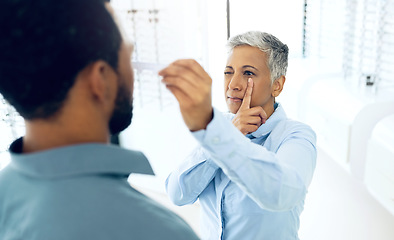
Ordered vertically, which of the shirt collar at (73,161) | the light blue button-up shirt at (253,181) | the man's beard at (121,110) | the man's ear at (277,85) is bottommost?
the light blue button-up shirt at (253,181)

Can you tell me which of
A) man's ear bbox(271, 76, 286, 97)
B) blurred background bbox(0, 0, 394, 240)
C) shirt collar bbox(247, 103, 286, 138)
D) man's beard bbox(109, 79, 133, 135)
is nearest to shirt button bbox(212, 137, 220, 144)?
man's beard bbox(109, 79, 133, 135)

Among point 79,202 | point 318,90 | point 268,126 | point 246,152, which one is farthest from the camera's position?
point 318,90

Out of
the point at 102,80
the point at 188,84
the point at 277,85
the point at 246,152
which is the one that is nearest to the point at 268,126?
the point at 277,85

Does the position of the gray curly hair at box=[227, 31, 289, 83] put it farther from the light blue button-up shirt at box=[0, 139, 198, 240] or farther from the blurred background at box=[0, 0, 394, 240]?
the light blue button-up shirt at box=[0, 139, 198, 240]

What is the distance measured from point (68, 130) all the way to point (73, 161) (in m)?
0.06

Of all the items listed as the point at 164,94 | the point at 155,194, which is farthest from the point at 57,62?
the point at 155,194

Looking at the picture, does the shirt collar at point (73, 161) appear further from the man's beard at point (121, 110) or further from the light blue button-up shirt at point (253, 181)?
the light blue button-up shirt at point (253, 181)

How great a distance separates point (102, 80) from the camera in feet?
1.84

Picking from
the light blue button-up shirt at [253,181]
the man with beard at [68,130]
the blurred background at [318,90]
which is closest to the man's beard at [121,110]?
the man with beard at [68,130]

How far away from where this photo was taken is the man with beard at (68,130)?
1.61 feet

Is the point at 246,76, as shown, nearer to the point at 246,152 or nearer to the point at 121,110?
the point at 246,152

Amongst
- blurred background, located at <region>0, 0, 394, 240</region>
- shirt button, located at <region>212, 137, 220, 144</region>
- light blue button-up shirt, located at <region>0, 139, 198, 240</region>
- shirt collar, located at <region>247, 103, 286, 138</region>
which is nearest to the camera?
light blue button-up shirt, located at <region>0, 139, 198, 240</region>

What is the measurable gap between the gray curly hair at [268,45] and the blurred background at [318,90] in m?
0.45

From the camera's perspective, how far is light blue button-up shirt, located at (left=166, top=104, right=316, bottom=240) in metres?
0.76
